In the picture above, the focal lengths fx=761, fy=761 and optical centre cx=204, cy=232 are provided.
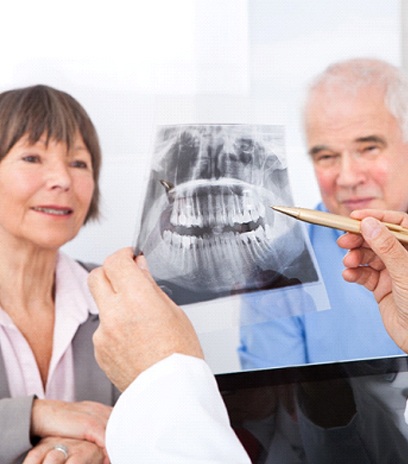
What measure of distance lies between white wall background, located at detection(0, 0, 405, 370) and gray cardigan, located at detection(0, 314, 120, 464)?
0.42 ft

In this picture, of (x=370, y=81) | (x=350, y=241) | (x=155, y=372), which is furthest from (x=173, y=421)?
(x=370, y=81)

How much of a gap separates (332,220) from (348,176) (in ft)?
0.83

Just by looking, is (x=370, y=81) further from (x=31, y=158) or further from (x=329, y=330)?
(x=31, y=158)

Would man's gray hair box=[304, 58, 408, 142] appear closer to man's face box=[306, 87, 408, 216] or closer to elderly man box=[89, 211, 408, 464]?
man's face box=[306, 87, 408, 216]

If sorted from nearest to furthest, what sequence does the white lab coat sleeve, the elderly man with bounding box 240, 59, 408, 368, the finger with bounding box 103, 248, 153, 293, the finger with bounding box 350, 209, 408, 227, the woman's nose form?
the white lab coat sleeve < the finger with bounding box 103, 248, 153, 293 < the woman's nose < the finger with bounding box 350, 209, 408, 227 < the elderly man with bounding box 240, 59, 408, 368

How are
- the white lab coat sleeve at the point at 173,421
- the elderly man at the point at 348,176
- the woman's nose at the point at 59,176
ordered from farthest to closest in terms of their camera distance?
the elderly man at the point at 348,176 → the woman's nose at the point at 59,176 → the white lab coat sleeve at the point at 173,421

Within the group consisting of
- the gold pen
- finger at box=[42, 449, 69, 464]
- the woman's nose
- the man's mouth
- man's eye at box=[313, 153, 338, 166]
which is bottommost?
finger at box=[42, 449, 69, 464]

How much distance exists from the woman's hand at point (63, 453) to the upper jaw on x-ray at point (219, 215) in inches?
11.0

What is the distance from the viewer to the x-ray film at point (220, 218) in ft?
3.96

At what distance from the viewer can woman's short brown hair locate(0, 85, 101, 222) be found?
1.10 metres

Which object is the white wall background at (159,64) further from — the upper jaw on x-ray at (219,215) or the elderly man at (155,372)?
the elderly man at (155,372)

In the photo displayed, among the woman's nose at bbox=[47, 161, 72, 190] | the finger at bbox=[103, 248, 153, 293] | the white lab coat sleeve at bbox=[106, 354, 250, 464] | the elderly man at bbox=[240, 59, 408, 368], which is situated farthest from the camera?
the elderly man at bbox=[240, 59, 408, 368]

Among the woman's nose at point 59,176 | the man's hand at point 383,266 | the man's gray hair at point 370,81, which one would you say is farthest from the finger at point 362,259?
the woman's nose at point 59,176

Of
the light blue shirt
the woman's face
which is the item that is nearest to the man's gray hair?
the light blue shirt
